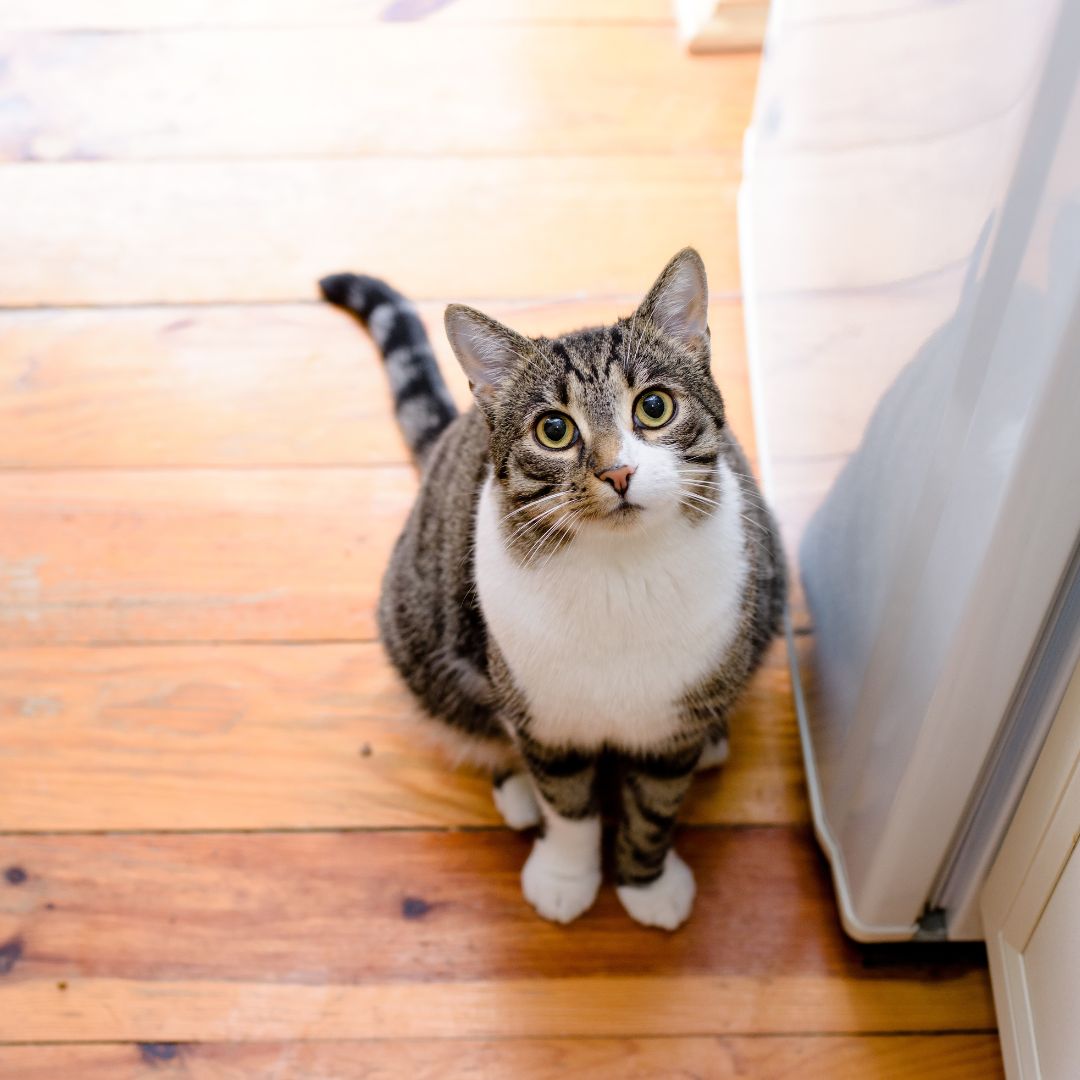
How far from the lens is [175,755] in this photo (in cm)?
143

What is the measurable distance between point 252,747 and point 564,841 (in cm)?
44

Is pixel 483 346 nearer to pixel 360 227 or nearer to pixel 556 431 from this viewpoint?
pixel 556 431

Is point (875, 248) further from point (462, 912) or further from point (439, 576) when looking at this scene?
point (462, 912)

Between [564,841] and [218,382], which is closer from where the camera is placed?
[564,841]

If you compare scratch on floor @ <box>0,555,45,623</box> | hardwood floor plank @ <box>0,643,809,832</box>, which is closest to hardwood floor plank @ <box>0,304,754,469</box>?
scratch on floor @ <box>0,555,45,623</box>

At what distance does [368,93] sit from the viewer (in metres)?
2.09

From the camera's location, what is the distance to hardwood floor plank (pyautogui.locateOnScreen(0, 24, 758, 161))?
2016 millimetres

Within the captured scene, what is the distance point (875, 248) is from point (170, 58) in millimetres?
1647

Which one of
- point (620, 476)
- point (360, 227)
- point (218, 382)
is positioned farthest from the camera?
point (360, 227)

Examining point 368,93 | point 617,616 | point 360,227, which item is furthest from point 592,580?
point 368,93

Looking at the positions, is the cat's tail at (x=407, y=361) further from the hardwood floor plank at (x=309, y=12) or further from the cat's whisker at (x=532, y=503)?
the hardwood floor plank at (x=309, y=12)

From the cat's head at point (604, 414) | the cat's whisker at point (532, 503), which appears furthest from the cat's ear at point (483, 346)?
the cat's whisker at point (532, 503)

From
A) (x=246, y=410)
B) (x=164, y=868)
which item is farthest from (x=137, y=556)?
(x=164, y=868)

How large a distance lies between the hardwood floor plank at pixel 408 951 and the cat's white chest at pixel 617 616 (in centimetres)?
32
